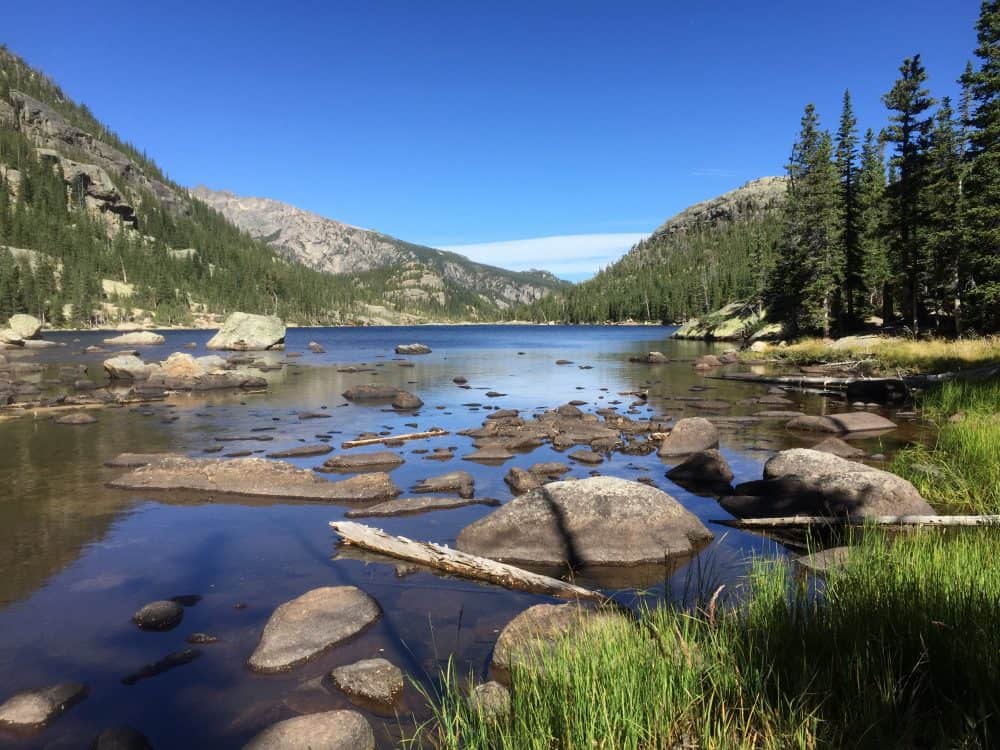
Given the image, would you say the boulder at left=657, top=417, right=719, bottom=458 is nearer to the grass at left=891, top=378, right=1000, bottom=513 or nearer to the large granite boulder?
the large granite boulder

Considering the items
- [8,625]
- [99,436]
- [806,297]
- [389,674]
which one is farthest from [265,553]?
[806,297]

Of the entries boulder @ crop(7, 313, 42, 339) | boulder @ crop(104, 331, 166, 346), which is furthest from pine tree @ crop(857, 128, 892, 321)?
boulder @ crop(7, 313, 42, 339)

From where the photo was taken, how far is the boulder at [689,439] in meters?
17.8

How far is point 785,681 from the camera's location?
4.28 metres

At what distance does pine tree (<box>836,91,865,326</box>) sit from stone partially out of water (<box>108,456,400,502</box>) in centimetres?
5511

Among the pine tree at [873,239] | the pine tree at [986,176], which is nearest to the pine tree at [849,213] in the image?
the pine tree at [873,239]

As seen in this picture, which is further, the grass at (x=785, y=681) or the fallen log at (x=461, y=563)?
the fallen log at (x=461, y=563)

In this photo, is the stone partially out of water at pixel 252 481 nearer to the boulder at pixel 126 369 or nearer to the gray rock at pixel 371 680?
the gray rock at pixel 371 680

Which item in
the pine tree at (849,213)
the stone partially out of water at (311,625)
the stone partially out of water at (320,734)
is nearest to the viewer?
the stone partially out of water at (320,734)

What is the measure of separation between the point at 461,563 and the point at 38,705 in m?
5.15

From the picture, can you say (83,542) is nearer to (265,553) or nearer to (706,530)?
(265,553)

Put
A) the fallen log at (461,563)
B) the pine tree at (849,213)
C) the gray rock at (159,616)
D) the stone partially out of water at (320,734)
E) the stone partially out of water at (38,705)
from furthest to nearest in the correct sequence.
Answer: the pine tree at (849,213), the fallen log at (461,563), the gray rock at (159,616), the stone partially out of water at (38,705), the stone partially out of water at (320,734)

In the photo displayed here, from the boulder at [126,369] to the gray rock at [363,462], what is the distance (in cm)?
2941

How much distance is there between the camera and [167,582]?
9164 mm
